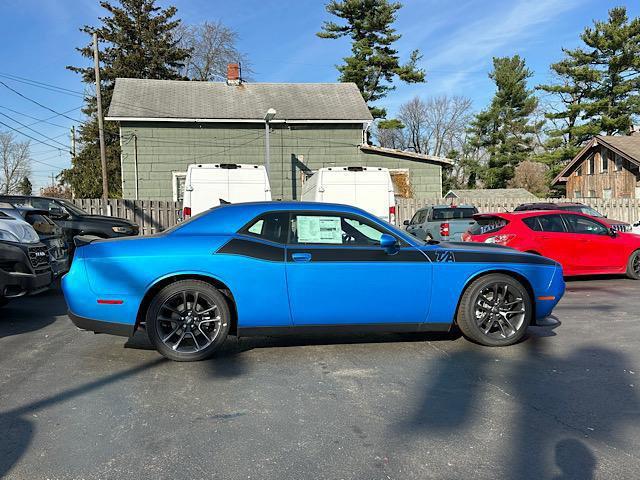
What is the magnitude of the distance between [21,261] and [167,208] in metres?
11.6

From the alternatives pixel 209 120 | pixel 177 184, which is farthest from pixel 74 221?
pixel 209 120

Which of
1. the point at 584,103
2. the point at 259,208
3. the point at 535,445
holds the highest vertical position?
the point at 584,103

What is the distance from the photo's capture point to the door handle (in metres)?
5.02

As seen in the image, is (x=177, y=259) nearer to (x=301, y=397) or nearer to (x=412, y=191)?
(x=301, y=397)

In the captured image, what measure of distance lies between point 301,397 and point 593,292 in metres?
6.85

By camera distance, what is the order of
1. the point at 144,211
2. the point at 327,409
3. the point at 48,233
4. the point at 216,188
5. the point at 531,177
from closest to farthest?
the point at 327,409 < the point at 48,233 < the point at 216,188 < the point at 144,211 < the point at 531,177

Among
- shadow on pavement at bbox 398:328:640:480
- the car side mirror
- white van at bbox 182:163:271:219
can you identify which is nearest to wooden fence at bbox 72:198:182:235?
white van at bbox 182:163:271:219

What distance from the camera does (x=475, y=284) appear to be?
536 cm

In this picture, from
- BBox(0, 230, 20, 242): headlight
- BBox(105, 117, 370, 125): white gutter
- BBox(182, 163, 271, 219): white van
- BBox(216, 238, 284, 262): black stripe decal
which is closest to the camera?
BBox(216, 238, 284, 262): black stripe decal

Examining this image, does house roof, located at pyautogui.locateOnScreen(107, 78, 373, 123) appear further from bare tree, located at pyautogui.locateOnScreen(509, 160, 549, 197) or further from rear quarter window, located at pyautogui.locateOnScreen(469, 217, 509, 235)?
bare tree, located at pyautogui.locateOnScreen(509, 160, 549, 197)

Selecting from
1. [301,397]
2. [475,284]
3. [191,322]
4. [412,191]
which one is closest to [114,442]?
[301,397]

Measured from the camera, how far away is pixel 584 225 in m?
A: 10.1

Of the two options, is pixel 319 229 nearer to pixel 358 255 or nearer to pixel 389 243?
pixel 358 255

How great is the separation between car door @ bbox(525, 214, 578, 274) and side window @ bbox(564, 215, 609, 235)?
188mm
